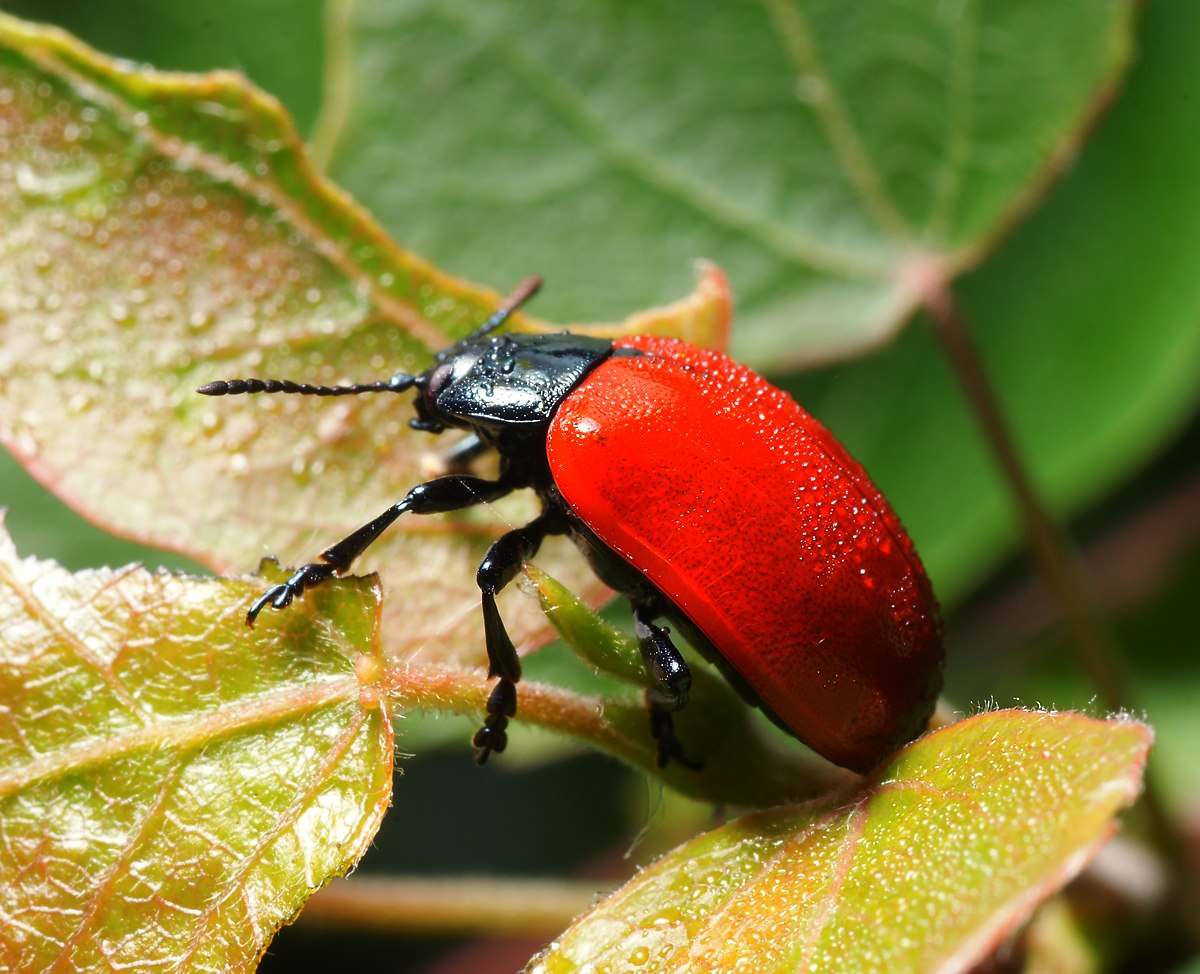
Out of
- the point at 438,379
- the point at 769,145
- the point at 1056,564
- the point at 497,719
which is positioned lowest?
the point at 1056,564

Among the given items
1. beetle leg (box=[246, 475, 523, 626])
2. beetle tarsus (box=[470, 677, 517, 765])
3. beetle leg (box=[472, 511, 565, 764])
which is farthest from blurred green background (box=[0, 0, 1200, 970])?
beetle tarsus (box=[470, 677, 517, 765])

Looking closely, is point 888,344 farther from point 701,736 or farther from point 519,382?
point 701,736

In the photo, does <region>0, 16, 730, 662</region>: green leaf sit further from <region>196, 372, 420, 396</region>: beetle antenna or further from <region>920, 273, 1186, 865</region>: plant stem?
<region>920, 273, 1186, 865</region>: plant stem

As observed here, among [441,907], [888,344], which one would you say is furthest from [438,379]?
[888,344]

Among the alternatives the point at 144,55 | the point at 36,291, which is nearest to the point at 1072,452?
the point at 36,291

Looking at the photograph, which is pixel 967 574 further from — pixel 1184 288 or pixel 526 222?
pixel 526 222

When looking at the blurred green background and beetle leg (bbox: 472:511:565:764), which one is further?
the blurred green background
